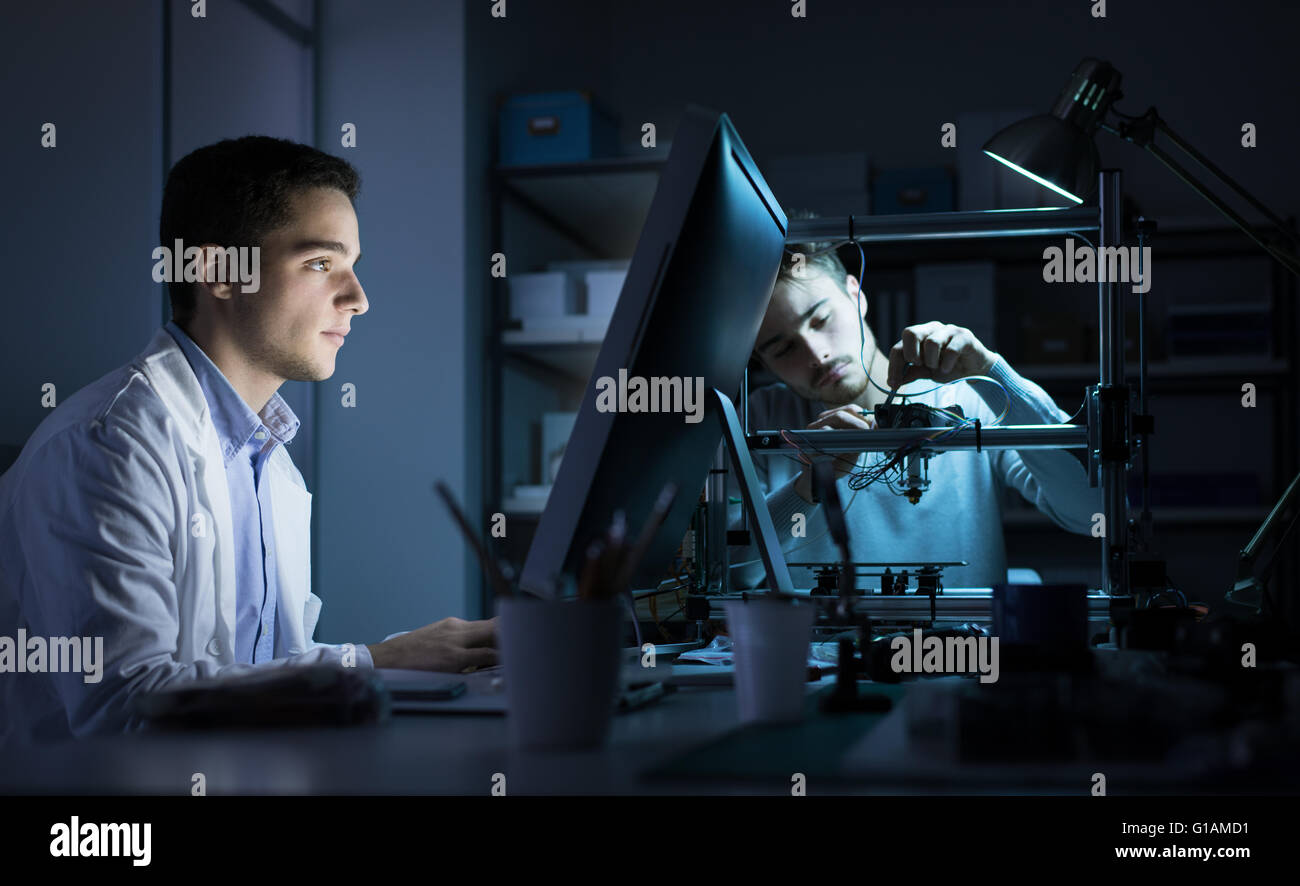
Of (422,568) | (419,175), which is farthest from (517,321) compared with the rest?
(422,568)

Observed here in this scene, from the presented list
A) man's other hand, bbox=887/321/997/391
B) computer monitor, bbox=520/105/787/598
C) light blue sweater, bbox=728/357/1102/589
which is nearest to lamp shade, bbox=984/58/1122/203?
man's other hand, bbox=887/321/997/391

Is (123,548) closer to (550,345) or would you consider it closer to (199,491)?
(199,491)

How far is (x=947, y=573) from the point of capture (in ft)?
6.46

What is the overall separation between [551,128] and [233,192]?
1.56 m

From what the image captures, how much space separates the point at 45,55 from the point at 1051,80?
9.79 ft

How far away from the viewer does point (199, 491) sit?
123 cm

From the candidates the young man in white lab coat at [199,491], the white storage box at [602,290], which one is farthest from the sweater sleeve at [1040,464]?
the white storage box at [602,290]

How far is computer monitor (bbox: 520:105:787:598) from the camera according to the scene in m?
0.75

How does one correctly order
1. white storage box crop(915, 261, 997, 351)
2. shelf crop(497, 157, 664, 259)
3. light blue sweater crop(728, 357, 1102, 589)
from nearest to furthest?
light blue sweater crop(728, 357, 1102, 589) → shelf crop(497, 157, 664, 259) → white storage box crop(915, 261, 997, 351)

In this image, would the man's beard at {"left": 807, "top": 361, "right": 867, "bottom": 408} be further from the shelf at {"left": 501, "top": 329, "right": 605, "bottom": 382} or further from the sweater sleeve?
the shelf at {"left": 501, "top": 329, "right": 605, "bottom": 382}

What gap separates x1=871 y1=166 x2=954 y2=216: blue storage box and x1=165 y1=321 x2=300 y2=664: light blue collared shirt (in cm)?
215

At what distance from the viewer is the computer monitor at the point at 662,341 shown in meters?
0.75

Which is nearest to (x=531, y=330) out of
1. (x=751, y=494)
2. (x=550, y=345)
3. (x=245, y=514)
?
(x=550, y=345)
